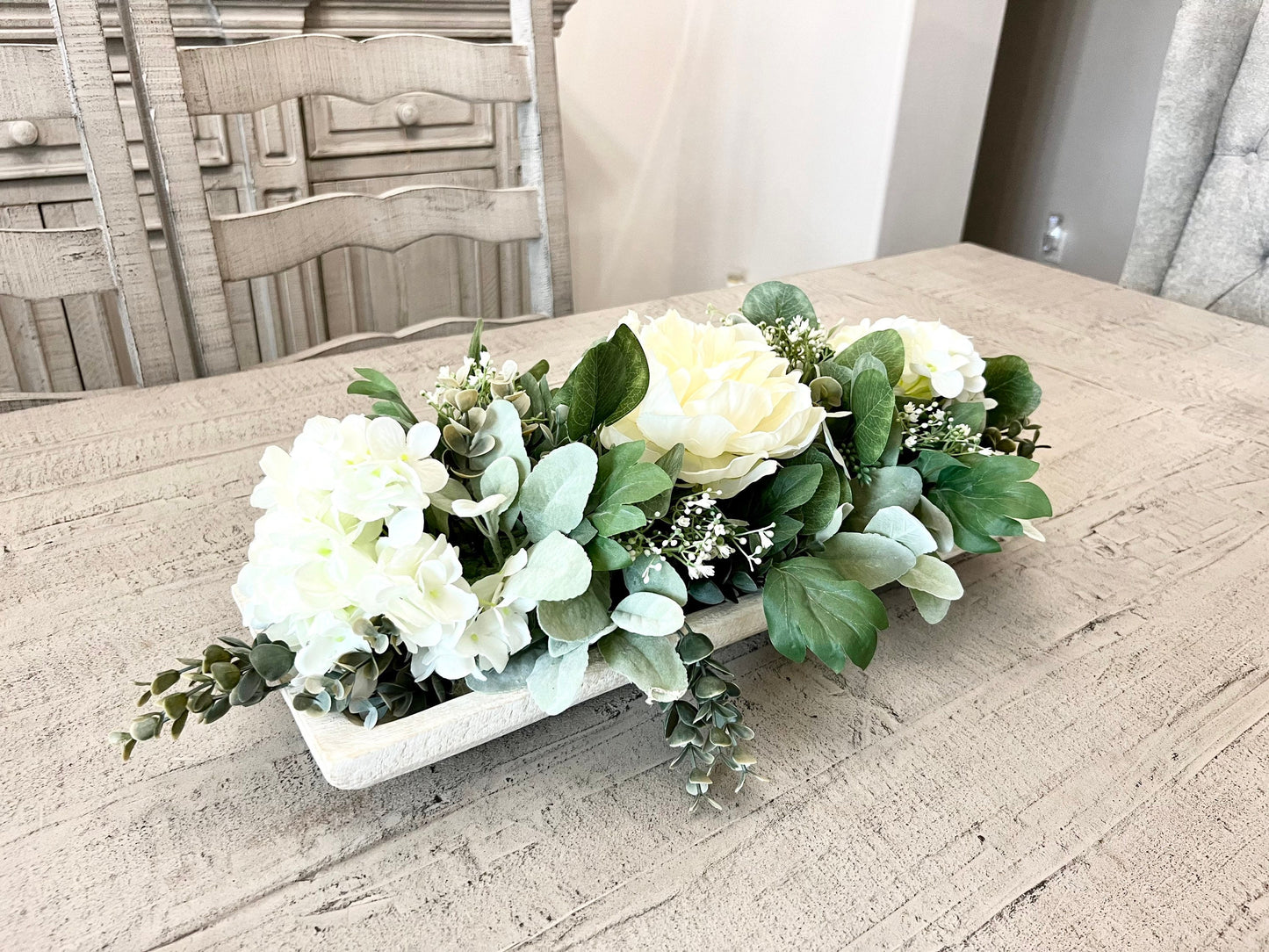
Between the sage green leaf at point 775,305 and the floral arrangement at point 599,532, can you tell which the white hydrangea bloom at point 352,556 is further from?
the sage green leaf at point 775,305

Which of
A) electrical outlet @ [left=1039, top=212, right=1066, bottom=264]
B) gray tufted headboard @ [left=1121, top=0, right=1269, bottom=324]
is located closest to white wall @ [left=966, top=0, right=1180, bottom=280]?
electrical outlet @ [left=1039, top=212, right=1066, bottom=264]

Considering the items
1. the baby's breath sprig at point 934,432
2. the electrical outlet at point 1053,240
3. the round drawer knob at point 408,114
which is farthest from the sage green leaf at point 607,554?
the electrical outlet at point 1053,240

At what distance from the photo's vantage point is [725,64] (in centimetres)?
247

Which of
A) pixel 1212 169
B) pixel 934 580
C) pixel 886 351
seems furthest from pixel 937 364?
pixel 1212 169

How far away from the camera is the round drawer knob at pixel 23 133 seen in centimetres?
156

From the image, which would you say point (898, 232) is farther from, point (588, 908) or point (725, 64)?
point (588, 908)

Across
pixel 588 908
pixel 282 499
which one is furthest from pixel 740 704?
pixel 282 499

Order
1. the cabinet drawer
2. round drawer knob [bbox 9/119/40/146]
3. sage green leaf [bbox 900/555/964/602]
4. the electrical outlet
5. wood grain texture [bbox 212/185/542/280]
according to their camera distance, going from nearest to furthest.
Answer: sage green leaf [bbox 900/555/964/602] → wood grain texture [bbox 212/185/542/280] → round drawer knob [bbox 9/119/40/146] → the cabinet drawer → the electrical outlet

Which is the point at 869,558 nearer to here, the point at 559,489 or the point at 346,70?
the point at 559,489

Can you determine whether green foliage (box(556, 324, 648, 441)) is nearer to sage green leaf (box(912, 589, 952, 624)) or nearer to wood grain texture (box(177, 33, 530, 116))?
sage green leaf (box(912, 589, 952, 624))

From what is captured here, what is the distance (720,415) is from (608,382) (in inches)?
2.3

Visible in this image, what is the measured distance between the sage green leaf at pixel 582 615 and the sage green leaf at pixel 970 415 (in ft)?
0.87

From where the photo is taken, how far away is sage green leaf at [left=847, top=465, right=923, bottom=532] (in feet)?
1.63

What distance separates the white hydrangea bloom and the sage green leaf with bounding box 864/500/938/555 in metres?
0.22
